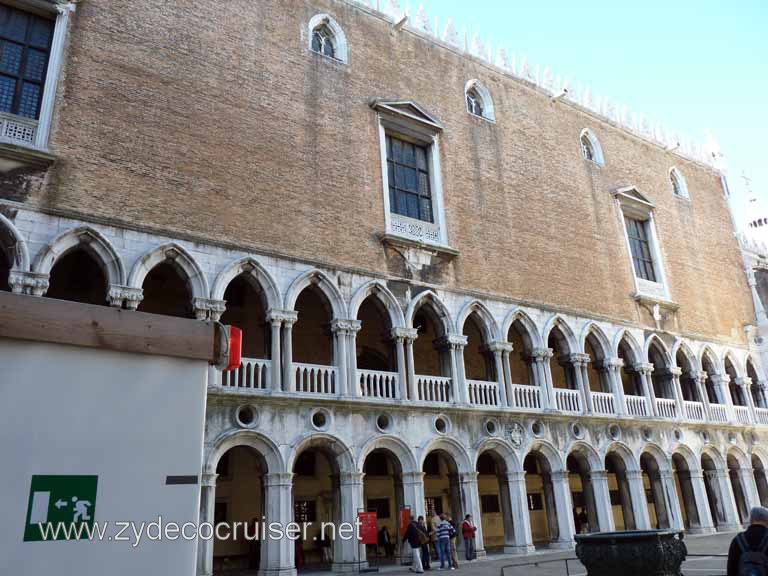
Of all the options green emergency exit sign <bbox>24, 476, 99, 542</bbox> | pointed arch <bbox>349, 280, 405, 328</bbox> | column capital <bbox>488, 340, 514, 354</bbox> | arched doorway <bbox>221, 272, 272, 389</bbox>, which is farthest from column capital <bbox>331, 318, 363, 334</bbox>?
green emergency exit sign <bbox>24, 476, 99, 542</bbox>

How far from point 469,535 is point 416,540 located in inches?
80.4

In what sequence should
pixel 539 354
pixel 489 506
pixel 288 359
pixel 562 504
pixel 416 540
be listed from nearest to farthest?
1. pixel 416 540
2. pixel 288 359
3. pixel 562 504
4. pixel 539 354
5. pixel 489 506

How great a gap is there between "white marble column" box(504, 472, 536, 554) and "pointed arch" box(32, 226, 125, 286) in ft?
33.7

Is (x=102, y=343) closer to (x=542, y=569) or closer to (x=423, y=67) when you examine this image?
(x=542, y=569)

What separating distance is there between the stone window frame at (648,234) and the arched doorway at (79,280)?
16.3 metres

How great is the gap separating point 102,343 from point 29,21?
39.9 feet

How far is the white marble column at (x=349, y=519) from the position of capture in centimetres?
1295

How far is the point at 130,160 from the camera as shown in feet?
42.3

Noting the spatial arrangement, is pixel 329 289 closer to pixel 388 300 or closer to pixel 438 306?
pixel 388 300

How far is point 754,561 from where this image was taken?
15.5ft

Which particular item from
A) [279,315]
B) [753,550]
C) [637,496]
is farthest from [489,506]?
[753,550]

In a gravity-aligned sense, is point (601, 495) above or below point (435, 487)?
below

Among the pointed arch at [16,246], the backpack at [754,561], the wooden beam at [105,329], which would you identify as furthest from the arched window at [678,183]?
the wooden beam at [105,329]

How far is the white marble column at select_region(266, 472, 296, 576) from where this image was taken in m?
12.1
